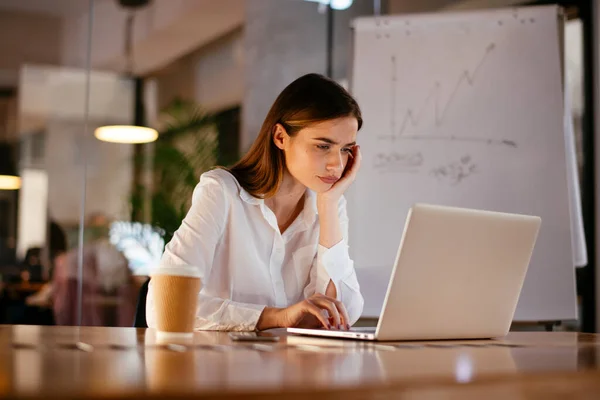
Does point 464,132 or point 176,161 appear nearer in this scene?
point 464,132

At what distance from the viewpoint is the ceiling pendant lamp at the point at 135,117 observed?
153 inches

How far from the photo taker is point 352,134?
6.58 feet

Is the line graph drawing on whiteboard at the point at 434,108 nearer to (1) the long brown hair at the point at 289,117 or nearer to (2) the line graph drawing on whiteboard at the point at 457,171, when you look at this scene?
(2) the line graph drawing on whiteboard at the point at 457,171

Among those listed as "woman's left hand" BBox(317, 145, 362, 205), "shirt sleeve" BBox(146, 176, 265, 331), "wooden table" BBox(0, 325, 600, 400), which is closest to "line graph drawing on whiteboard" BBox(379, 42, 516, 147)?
"woman's left hand" BBox(317, 145, 362, 205)

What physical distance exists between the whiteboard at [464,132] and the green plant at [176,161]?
0.98 m

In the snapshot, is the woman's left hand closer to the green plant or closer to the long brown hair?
the long brown hair

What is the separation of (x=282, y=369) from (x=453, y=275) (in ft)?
1.99

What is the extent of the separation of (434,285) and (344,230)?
2.74ft

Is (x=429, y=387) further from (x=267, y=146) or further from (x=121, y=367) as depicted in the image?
(x=267, y=146)

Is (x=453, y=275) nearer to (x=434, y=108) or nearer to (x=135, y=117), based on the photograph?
(x=434, y=108)

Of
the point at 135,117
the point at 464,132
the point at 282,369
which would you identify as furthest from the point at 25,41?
the point at 282,369

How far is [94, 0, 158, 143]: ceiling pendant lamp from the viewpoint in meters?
3.88

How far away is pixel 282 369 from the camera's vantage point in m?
0.80

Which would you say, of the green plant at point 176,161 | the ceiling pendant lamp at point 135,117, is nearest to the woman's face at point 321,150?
the green plant at point 176,161
